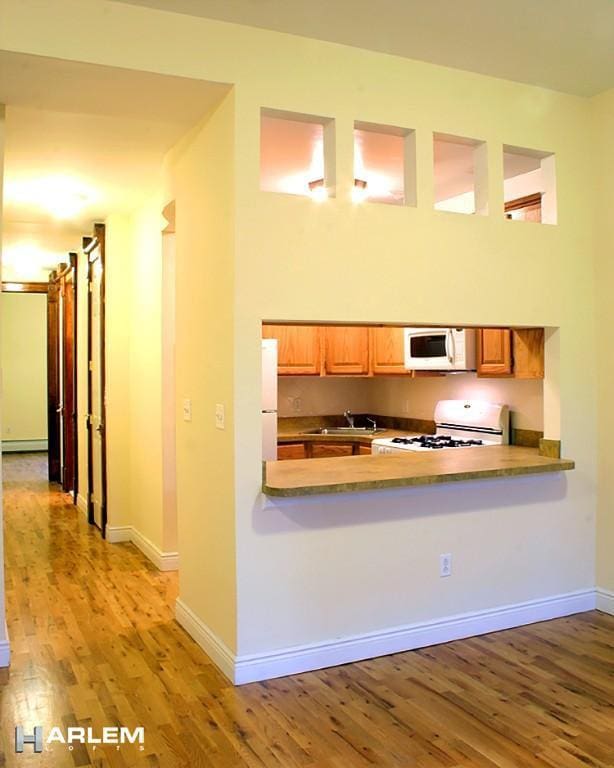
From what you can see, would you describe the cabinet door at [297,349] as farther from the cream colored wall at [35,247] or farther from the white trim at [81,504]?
the white trim at [81,504]

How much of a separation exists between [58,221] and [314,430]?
2.87m

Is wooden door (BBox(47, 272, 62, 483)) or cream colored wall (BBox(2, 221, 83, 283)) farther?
wooden door (BBox(47, 272, 62, 483))

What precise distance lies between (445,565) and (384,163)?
2447 millimetres

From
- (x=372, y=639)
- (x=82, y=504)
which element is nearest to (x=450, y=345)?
(x=372, y=639)

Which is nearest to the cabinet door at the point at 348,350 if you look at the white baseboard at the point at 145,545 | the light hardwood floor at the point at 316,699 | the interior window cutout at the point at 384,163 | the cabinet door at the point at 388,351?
the cabinet door at the point at 388,351

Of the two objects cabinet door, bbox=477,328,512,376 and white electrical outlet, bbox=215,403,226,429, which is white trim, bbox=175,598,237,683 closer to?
white electrical outlet, bbox=215,403,226,429

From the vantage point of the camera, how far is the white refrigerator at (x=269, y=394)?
572cm

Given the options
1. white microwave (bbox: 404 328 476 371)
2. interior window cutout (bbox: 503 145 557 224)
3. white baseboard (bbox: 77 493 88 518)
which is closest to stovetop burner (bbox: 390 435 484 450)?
white microwave (bbox: 404 328 476 371)

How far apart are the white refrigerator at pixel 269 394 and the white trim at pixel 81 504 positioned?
2.23 metres

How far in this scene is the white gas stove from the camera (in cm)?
471

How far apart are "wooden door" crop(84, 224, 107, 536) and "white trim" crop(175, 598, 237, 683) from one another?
7.36 ft

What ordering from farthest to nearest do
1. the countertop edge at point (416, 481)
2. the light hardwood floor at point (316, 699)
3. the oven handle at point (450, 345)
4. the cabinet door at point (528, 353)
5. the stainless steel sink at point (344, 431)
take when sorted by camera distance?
1. the stainless steel sink at point (344, 431)
2. the oven handle at point (450, 345)
3. the cabinet door at point (528, 353)
4. the countertop edge at point (416, 481)
5. the light hardwood floor at point (316, 699)

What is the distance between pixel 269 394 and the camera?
5797 mm

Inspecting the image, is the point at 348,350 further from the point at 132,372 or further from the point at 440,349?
the point at 132,372
